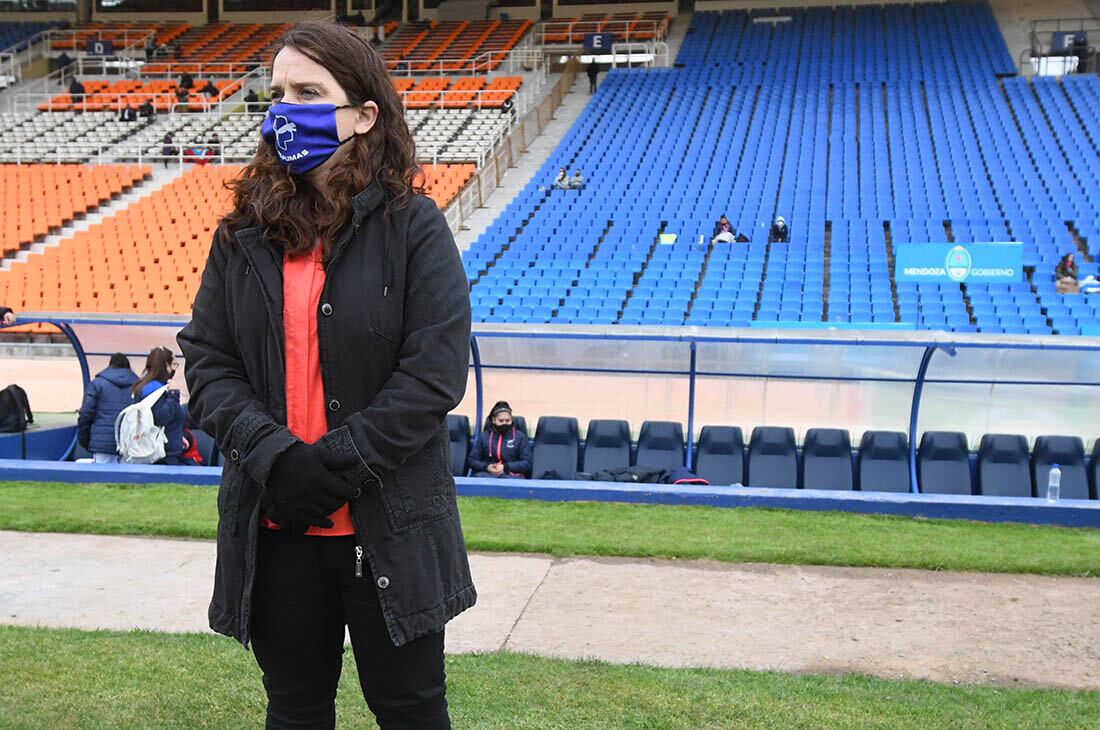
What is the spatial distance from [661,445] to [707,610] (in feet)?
16.9

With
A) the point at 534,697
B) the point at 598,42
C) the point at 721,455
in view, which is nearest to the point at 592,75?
the point at 598,42

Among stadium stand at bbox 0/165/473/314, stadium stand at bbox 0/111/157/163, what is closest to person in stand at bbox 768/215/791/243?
stadium stand at bbox 0/165/473/314

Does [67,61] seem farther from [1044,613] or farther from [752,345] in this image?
[1044,613]

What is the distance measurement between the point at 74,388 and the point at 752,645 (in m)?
13.0

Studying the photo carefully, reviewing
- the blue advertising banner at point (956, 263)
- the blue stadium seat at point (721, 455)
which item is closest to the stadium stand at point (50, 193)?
the blue advertising banner at point (956, 263)

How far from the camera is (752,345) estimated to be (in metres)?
11.1

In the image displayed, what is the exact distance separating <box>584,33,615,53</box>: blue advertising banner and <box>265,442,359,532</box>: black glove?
36400 millimetres

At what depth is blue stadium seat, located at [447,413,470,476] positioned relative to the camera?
36.9 feet

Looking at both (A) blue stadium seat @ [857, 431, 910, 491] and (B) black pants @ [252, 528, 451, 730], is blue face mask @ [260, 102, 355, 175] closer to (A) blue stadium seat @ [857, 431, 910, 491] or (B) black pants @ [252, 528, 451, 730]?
(B) black pants @ [252, 528, 451, 730]

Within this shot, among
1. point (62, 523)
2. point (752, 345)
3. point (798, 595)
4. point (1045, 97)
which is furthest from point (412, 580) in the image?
point (1045, 97)

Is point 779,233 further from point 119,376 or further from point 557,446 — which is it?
point 119,376

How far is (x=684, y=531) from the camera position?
26.0ft

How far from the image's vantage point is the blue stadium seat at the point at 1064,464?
34.0 ft

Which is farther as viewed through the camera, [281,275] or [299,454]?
[281,275]
